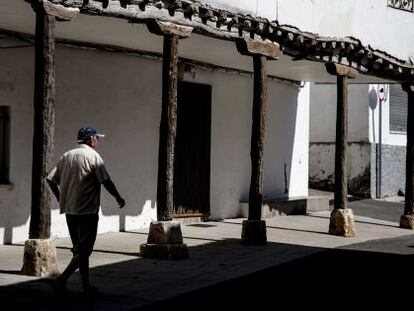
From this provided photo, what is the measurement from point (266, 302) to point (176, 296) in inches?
40.2

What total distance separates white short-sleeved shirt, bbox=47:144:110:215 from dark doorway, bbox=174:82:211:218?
789 cm

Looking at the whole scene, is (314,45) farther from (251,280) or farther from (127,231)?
(251,280)

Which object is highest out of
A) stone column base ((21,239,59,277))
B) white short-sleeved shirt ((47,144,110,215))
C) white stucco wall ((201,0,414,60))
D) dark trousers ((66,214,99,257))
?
white stucco wall ((201,0,414,60))

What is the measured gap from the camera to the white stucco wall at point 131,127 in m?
13.5

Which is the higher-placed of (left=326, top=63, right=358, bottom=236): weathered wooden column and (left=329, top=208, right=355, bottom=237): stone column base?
(left=326, top=63, right=358, bottom=236): weathered wooden column

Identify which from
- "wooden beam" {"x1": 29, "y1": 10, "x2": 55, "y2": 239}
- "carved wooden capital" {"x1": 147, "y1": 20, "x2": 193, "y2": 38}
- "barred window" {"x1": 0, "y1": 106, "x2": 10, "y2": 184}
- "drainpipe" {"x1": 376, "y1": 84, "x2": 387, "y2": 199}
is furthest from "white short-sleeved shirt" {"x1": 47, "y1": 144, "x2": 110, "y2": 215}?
"drainpipe" {"x1": 376, "y1": 84, "x2": 387, "y2": 199}

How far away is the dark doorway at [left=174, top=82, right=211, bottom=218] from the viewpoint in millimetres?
16859

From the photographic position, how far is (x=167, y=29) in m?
12.2

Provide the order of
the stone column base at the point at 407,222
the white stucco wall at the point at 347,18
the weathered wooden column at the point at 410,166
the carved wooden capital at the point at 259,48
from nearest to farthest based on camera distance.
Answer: the carved wooden capital at the point at 259,48, the white stucco wall at the point at 347,18, the stone column base at the point at 407,222, the weathered wooden column at the point at 410,166

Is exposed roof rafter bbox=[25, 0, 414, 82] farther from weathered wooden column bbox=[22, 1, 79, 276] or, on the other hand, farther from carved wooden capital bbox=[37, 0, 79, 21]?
weathered wooden column bbox=[22, 1, 79, 276]

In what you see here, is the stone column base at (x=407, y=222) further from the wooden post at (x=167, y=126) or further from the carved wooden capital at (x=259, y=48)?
the wooden post at (x=167, y=126)

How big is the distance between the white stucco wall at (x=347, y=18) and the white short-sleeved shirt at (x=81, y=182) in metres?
5.12

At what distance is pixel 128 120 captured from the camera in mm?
15648

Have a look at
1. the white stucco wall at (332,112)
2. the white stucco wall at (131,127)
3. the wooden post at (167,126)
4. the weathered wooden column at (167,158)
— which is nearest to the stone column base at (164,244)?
the weathered wooden column at (167,158)
